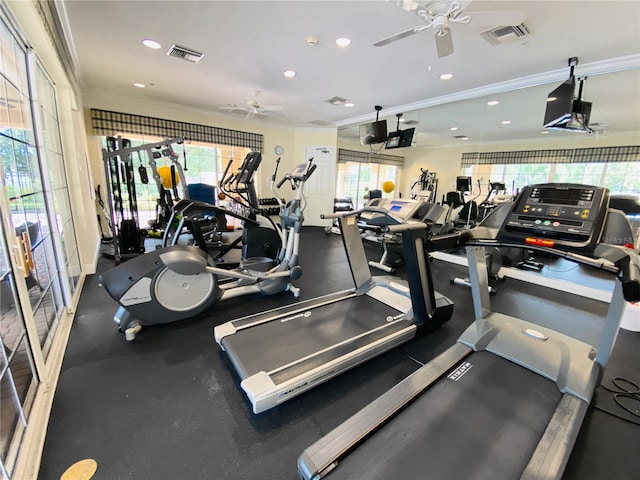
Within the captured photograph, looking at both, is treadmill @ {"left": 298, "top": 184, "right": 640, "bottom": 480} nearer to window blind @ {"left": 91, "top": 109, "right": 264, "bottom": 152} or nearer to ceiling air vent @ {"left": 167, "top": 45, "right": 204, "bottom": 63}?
ceiling air vent @ {"left": 167, "top": 45, "right": 204, "bottom": 63}

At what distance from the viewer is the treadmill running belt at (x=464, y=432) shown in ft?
3.86

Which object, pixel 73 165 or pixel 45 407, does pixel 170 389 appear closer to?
pixel 45 407

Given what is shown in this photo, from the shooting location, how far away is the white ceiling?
2.57 m

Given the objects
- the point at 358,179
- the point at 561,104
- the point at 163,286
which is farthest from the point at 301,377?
the point at 358,179

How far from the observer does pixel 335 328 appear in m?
2.28

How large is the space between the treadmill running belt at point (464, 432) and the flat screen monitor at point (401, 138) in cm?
505

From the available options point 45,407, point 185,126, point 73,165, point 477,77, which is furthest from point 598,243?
point 185,126

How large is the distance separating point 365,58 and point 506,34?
4.96 ft

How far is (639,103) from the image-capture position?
3.69 metres

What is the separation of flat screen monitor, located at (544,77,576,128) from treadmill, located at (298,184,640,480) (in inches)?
103

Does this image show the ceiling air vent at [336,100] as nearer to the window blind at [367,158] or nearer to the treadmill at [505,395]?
the window blind at [367,158]

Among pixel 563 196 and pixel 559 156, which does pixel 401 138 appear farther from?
pixel 563 196

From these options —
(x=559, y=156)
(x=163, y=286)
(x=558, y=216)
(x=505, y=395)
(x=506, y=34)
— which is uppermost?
(x=506, y=34)

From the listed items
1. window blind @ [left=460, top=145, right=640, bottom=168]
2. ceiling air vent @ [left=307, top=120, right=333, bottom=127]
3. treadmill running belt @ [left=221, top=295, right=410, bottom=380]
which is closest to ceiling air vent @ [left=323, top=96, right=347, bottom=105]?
ceiling air vent @ [left=307, top=120, right=333, bottom=127]
